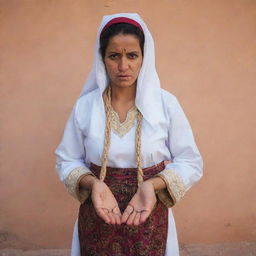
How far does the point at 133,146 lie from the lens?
79.4 inches

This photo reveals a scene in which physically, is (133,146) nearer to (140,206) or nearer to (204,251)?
(140,206)

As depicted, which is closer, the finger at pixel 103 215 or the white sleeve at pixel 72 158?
the finger at pixel 103 215

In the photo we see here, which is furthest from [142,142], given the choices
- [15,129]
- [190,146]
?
[15,129]

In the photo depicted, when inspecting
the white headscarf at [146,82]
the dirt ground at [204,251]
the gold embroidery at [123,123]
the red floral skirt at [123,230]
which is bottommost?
the dirt ground at [204,251]

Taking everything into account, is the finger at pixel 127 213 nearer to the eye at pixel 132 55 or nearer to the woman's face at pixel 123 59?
the woman's face at pixel 123 59

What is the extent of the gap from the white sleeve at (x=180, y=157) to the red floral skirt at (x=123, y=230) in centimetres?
9

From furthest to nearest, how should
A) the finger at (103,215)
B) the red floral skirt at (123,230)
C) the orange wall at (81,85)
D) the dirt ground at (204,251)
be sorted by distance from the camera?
the dirt ground at (204,251)
the orange wall at (81,85)
the red floral skirt at (123,230)
the finger at (103,215)

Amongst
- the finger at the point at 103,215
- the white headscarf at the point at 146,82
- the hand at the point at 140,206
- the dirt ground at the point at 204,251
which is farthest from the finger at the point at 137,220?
the dirt ground at the point at 204,251

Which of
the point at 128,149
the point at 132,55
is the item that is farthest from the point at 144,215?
the point at 132,55

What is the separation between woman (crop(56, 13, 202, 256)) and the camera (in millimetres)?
2002

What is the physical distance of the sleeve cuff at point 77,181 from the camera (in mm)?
2090

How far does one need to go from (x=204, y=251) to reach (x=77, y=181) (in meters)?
2.20

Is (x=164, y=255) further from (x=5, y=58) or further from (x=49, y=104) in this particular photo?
(x=5, y=58)

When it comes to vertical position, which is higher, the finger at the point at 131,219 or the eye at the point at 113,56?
the eye at the point at 113,56
